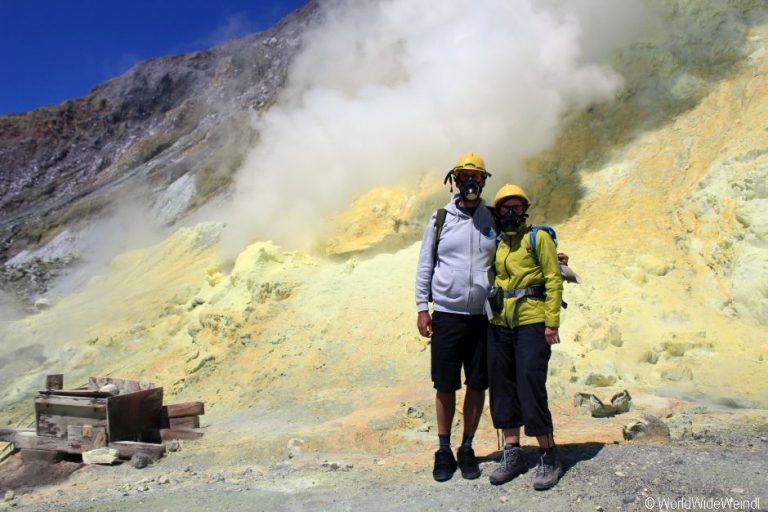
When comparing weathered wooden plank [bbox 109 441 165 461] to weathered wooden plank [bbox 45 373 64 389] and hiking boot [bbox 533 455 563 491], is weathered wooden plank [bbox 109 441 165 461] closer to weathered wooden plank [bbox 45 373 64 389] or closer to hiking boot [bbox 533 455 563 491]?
weathered wooden plank [bbox 45 373 64 389]

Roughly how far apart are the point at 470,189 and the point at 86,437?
13.3 feet

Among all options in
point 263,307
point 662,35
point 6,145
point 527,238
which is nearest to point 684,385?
point 527,238

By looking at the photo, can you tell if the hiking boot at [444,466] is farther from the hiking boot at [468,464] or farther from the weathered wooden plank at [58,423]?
the weathered wooden plank at [58,423]

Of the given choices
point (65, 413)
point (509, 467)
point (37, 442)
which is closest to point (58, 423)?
point (65, 413)

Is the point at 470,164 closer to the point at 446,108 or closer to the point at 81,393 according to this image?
the point at 81,393

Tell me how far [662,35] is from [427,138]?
3.91 metres

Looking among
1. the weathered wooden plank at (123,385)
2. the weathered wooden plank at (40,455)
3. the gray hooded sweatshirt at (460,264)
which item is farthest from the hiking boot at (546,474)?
the weathered wooden plank at (40,455)

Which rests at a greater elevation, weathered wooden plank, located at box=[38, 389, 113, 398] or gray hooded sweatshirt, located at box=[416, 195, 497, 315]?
gray hooded sweatshirt, located at box=[416, 195, 497, 315]

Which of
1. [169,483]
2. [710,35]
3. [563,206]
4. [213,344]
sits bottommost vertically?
[169,483]

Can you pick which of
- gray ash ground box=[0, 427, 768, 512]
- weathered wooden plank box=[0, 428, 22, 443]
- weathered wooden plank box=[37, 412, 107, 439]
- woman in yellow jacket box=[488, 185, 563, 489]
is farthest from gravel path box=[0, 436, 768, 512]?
weathered wooden plank box=[0, 428, 22, 443]

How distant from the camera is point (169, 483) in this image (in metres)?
4.55

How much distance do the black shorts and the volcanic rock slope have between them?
134cm

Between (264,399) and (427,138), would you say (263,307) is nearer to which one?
(264,399)

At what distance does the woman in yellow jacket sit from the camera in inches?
128
